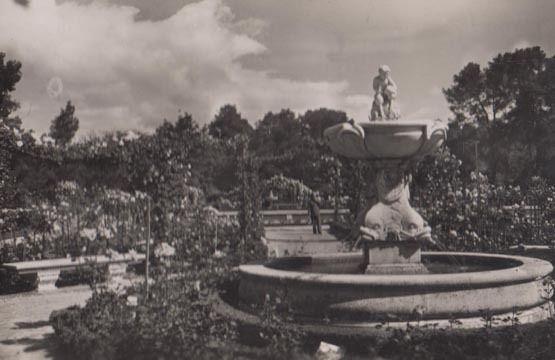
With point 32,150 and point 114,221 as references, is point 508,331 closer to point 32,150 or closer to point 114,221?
point 32,150

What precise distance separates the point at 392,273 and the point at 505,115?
41779mm

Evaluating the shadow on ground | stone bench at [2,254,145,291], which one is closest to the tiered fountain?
the shadow on ground

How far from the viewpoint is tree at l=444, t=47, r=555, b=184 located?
42156mm

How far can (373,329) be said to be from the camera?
19.5 feet

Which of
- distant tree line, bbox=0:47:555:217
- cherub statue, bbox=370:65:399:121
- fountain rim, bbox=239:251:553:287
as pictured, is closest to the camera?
→ fountain rim, bbox=239:251:553:287

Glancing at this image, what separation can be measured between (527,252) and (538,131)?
3244 centimetres

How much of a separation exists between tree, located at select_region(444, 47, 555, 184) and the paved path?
107 feet

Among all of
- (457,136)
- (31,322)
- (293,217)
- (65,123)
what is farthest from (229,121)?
(31,322)

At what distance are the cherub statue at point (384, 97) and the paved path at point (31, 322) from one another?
17.8 ft

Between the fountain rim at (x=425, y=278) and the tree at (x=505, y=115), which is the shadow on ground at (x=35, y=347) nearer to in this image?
the fountain rim at (x=425, y=278)

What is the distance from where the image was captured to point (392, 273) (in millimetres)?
8180

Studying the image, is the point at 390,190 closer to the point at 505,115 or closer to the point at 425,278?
the point at 425,278

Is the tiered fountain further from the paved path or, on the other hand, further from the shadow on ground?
the paved path

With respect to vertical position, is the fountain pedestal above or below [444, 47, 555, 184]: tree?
below
